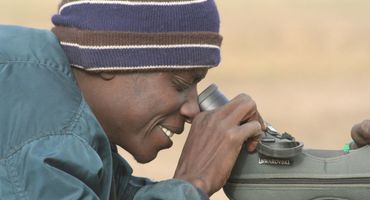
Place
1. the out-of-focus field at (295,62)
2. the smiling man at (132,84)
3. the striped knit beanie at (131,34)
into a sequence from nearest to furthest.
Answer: the smiling man at (132,84) → the striped knit beanie at (131,34) → the out-of-focus field at (295,62)

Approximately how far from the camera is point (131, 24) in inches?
131

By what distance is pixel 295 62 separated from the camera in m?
11.3

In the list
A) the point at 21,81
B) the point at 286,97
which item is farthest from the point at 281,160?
the point at 286,97

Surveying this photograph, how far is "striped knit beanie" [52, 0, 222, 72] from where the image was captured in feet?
10.9

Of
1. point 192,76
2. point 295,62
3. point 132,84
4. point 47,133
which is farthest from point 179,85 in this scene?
point 295,62

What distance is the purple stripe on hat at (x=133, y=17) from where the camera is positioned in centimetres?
332

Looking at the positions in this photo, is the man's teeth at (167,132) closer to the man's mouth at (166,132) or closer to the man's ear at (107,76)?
the man's mouth at (166,132)

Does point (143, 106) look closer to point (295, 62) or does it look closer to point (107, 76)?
point (107, 76)

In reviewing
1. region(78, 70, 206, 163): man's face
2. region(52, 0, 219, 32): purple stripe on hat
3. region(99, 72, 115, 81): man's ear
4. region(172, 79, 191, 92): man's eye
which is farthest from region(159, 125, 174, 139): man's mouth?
region(52, 0, 219, 32): purple stripe on hat

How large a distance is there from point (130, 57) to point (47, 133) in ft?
1.66

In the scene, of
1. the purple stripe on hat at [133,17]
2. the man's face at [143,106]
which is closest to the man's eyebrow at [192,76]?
the man's face at [143,106]

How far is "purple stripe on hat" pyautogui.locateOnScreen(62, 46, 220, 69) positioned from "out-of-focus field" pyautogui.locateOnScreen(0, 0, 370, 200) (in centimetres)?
387

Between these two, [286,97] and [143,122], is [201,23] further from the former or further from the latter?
[286,97]

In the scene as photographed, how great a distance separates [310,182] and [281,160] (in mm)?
125
